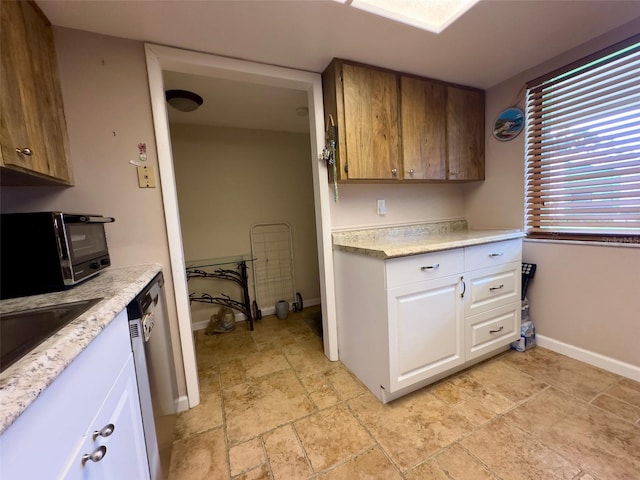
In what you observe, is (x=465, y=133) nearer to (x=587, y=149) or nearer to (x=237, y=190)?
(x=587, y=149)

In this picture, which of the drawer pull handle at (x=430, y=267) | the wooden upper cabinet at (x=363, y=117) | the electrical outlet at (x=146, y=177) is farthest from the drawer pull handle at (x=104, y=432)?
the wooden upper cabinet at (x=363, y=117)

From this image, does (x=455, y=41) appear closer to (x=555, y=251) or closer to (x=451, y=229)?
(x=451, y=229)

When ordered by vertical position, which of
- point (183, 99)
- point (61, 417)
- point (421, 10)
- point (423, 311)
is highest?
point (421, 10)

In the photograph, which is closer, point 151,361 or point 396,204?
point 151,361

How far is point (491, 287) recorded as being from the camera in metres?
1.77

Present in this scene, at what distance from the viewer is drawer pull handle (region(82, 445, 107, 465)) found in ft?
1.80

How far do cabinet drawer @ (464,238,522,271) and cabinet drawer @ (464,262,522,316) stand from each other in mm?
40

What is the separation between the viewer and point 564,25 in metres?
1.46

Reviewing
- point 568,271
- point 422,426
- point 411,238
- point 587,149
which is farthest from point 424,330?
point 587,149

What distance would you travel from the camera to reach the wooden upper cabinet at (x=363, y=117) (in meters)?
1.66

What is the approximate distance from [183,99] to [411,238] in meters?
2.09

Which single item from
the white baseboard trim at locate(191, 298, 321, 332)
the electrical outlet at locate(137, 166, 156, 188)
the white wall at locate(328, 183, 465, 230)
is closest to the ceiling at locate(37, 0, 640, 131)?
the electrical outlet at locate(137, 166, 156, 188)

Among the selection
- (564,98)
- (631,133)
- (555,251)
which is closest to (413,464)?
(555,251)

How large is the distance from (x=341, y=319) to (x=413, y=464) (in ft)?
2.97
